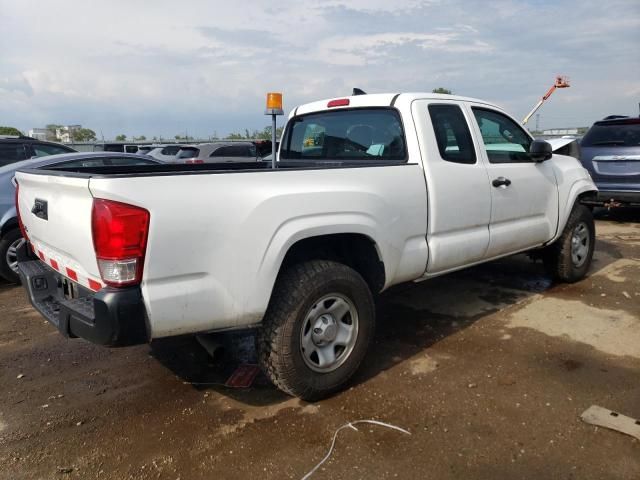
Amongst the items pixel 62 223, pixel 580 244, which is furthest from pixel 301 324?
pixel 580 244

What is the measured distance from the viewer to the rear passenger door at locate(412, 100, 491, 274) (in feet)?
12.1

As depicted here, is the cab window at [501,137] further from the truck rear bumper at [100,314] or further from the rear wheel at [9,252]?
the rear wheel at [9,252]

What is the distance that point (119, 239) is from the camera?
7.62 ft

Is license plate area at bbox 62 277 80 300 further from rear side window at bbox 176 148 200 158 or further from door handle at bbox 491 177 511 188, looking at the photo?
rear side window at bbox 176 148 200 158

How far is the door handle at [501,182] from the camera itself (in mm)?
4159

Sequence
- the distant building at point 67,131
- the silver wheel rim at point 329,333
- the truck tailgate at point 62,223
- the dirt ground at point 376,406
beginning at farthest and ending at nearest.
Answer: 1. the distant building at point 67,131
2. the silver wheel rim at point 329,333
3. the dirt ground at point 376,406
4. the truck tailgate at point 62,223

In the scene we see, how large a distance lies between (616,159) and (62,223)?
8.78m

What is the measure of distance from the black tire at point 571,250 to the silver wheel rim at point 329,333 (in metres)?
3.01

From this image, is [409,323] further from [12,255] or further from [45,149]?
[45,149]

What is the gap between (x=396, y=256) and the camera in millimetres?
3449

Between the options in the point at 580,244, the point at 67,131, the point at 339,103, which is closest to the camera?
the point at 339,103

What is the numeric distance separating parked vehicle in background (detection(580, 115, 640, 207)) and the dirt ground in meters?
4.56

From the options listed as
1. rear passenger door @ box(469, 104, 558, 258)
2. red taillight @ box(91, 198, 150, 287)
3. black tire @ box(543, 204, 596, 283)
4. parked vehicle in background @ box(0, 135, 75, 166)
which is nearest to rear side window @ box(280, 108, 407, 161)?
rear passenger door @ box(469, 104, 558, 258)

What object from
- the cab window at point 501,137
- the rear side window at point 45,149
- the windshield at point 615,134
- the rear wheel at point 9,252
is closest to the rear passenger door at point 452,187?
the cab window at point 501,137
